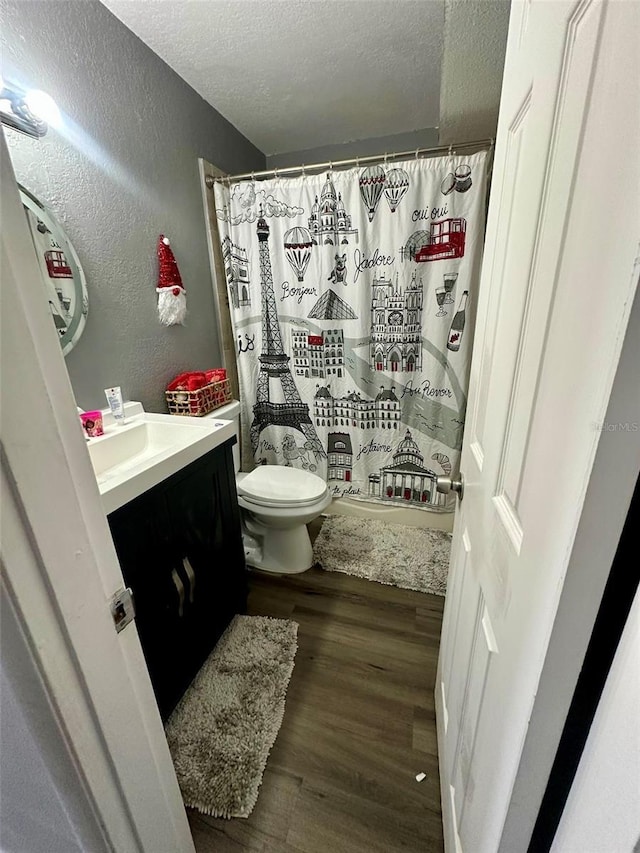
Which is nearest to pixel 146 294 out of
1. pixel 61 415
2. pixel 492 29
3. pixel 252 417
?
pixel 252 417

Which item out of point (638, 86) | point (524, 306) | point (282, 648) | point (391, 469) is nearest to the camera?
point (638, 86)

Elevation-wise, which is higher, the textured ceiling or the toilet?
the textured ceiling

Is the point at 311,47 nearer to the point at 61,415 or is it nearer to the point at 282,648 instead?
the point at 61,415

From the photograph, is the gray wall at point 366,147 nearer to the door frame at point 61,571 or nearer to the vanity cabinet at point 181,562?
the vanity cabinet at point 181,562

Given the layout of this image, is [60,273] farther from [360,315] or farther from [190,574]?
[360,315]

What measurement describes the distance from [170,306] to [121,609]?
147cm

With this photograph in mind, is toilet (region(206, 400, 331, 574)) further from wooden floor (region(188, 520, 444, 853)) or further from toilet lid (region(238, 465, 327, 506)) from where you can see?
wooden floor (region(188, 520, 444, 853))

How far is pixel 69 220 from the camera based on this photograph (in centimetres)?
122

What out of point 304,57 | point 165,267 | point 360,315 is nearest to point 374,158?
point 304,57

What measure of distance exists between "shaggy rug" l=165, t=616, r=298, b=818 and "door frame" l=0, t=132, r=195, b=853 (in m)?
0.54

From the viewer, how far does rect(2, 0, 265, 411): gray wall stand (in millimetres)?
1116

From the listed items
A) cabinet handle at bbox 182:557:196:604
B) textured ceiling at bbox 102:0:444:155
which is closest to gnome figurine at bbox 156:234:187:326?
textured ceiling at bbox 102:0:444:155

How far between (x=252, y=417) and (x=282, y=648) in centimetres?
131

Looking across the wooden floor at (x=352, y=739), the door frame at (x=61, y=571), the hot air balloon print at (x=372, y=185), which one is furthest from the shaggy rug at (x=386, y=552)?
the hot air balloon print at (x=372, y=185)
